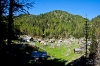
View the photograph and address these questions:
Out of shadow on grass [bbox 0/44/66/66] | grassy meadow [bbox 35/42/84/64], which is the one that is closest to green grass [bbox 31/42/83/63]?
grassy meadow [bbox 35/42/84/64]

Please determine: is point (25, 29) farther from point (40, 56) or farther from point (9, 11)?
point (9, 11)

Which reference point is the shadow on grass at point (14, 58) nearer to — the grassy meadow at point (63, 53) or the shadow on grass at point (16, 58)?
the shadow on grass at point (16, 58)

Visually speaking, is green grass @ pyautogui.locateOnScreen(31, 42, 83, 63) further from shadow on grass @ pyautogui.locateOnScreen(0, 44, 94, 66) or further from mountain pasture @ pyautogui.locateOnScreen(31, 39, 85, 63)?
shadow on grass @ pyautogui.locateOnScreen(0, 44, 94, 66)

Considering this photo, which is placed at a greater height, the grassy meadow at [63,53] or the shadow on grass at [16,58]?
the shadow on grass at [16,58]

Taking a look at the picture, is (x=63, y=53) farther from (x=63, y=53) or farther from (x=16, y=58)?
(x=16, y=58)

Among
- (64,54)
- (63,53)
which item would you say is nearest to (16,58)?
(64,54)

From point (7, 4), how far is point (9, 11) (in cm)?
68

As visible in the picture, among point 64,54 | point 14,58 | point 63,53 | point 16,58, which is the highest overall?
point 14,58

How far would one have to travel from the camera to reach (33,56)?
47969 millimetres

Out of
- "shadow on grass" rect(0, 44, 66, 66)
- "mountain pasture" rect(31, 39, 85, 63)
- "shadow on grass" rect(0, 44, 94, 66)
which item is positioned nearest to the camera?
"shadow on grass" rect(0, 44, 66, 66)

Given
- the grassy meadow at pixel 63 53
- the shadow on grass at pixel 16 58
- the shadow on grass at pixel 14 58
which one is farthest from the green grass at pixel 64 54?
the shadow on grass at pixel 14 58

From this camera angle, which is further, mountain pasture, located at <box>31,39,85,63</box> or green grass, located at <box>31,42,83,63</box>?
mountain pasture, located at <box>31,39,85,63</box>

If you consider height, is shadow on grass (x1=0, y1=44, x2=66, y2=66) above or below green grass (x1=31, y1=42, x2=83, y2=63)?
above

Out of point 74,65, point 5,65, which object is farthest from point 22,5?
point 74,65
